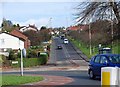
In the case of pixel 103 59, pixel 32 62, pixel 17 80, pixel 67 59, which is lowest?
pixel 17 80

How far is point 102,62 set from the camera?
21.1 m

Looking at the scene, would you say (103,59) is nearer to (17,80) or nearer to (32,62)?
(17,80)

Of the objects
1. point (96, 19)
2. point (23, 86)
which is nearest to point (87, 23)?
point (96, 19)

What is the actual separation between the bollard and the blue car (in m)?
14.3

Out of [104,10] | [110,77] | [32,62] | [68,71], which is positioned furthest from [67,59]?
[110,77]

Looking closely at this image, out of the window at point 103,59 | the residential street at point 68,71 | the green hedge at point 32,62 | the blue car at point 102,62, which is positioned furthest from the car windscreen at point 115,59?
the green hedge at point 32,62

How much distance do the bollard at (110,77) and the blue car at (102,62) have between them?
46.8 ft

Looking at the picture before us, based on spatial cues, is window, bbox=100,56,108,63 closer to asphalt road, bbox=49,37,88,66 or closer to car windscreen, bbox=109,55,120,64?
car windscreen, bbox=109,55,120,64

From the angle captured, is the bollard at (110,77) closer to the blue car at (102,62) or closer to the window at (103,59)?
the blue car at (102,62)

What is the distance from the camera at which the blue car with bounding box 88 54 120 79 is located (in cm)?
2052

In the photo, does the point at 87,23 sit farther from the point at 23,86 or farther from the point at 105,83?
the point at 105,83

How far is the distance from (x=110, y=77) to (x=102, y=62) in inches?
612

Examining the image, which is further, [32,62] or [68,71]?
[32,62]

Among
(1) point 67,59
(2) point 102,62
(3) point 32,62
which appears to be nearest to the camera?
(2) point 102,62
